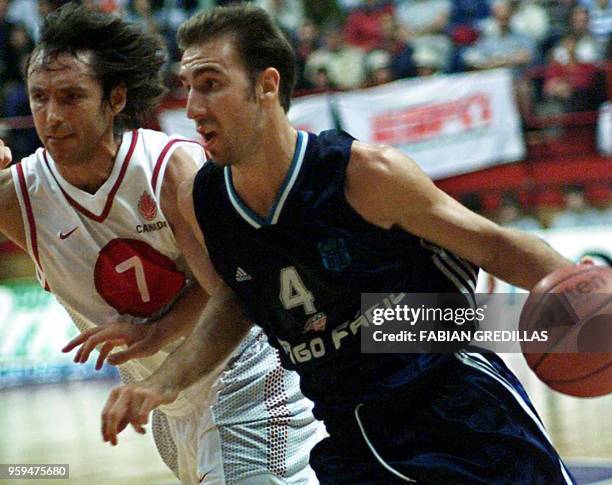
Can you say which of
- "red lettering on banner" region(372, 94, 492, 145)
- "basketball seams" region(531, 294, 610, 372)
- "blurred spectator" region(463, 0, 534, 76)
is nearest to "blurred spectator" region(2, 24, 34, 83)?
"red lettering on banner" region(372, 94, 492, 145)

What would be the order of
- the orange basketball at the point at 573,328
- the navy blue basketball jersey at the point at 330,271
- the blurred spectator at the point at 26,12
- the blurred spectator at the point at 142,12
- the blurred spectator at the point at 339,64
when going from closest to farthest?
the orange basketball at the point at 573,328 → the navy blue basketball jersey at the point at 330,271 → the blurred spectator at the point at 339,64 → the blurred spectator at the point at 26,12 → the blurred spectator at the point at 142,12

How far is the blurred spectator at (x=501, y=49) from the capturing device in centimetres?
1178

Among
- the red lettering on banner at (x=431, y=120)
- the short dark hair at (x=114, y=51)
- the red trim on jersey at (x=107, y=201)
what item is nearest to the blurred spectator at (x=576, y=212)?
the red lettering on banner at (x=431, y=120)

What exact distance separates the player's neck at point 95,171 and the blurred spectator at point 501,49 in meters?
8.35

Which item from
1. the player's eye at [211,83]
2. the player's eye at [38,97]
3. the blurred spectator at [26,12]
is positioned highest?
the player's eye at [211,83]

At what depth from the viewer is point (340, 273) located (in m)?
3.08

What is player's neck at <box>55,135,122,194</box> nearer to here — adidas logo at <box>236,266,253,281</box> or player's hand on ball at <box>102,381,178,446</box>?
adidas logo at <box>236,266,253,281</box>

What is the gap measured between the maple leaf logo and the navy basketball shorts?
1.09 m

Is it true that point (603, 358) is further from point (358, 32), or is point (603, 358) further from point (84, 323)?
point (358, 32)

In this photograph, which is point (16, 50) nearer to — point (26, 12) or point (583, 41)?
point (26, 12)

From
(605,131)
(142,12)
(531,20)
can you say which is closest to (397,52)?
(531,20)

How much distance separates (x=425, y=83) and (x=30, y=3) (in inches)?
183

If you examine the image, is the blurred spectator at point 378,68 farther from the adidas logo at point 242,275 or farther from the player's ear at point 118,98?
the adidas logo at point 242,275

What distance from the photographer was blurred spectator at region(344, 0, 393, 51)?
41.6 ft
